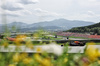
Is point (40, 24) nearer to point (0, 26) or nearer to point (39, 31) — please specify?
point (39, 31)

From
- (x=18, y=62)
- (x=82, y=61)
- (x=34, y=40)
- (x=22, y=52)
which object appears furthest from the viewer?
(x=34, y=40)

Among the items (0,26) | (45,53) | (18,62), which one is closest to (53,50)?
(45,53)

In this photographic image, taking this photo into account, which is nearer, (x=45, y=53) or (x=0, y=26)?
(x=45, y=53)

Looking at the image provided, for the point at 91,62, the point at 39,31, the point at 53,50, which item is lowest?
the point at 91,62

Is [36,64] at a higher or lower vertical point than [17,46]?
lower

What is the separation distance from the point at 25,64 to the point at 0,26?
1.81 ft

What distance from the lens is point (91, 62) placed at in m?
1.44

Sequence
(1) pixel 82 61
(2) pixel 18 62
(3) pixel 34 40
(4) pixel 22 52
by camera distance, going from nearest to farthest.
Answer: (1) pixel 82 61
(2) pixel 18 62
(4) pixel 22 52
(3) pixel 34 40

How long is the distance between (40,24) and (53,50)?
0.47m

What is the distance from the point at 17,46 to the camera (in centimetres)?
157

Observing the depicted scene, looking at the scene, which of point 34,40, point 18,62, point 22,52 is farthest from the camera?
point 34,40

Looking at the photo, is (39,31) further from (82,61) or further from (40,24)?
(82,61)

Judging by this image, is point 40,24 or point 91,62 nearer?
point 91,62

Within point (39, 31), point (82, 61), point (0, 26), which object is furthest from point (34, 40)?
point (82, 61)
